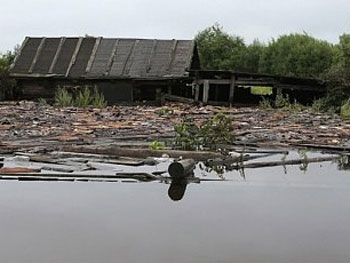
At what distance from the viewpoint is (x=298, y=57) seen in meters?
41.9

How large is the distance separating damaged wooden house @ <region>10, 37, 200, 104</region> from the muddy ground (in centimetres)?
868

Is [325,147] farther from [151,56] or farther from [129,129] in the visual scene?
[151,56]

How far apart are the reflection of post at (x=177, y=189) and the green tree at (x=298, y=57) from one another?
3224 centimetres

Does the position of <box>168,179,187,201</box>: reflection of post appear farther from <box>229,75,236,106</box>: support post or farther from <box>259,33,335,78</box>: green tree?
<box>259,33,335,78</box>: green tree

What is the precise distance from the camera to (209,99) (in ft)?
98.6

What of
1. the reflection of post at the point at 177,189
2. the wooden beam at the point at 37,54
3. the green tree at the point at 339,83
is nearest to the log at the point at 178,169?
the reflection of post at the point at 177,189

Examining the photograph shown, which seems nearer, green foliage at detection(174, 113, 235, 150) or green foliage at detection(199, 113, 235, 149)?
green foliage at detection(174, 113, 235, 150)

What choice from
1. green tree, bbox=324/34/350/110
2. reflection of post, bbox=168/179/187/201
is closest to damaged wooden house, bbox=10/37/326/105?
green tree, bbox=324/34/350/110

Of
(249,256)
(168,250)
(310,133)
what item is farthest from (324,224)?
(310,133)

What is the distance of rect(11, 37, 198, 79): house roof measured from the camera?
28.8 meters

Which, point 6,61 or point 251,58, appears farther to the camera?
point 251,58

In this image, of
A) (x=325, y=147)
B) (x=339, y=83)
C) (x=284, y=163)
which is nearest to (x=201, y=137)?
(x=284, y=163)

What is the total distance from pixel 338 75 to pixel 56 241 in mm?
21478

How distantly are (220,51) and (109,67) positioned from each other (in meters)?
20.8
